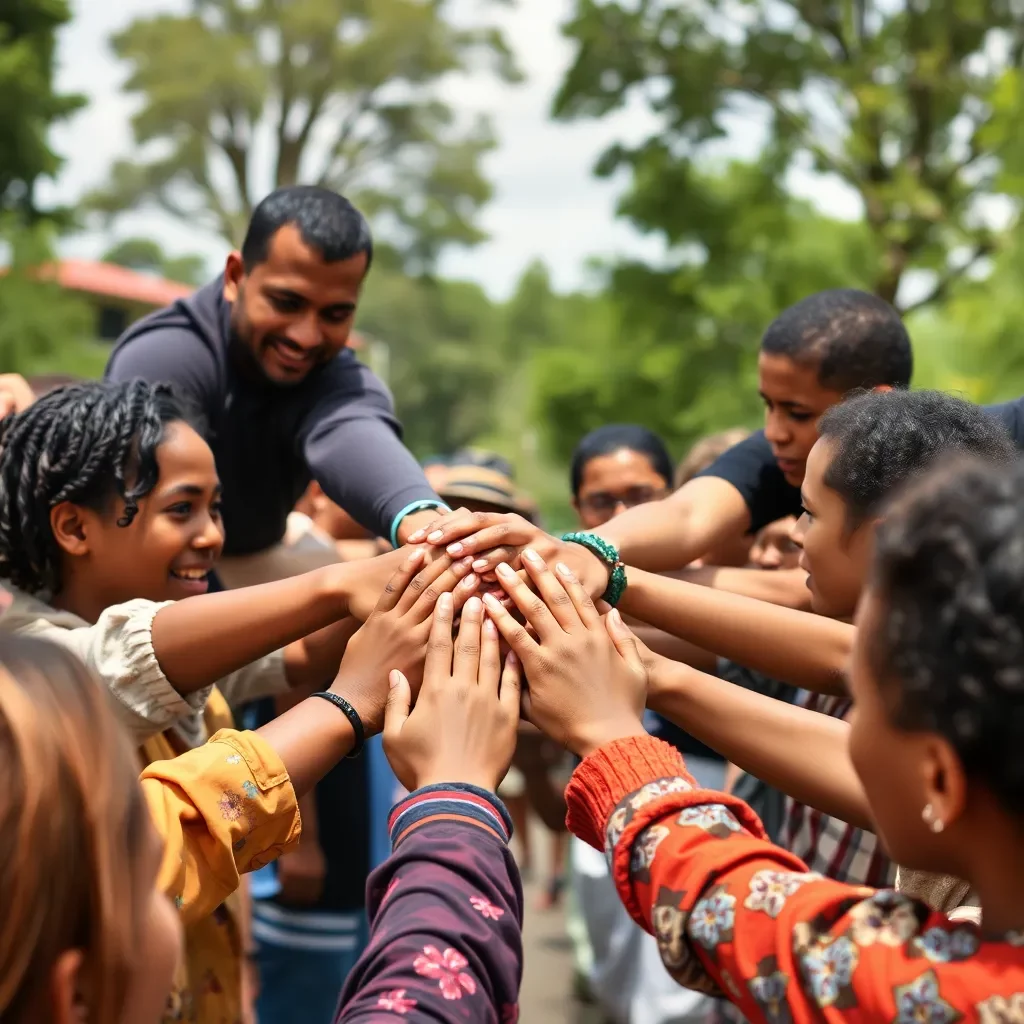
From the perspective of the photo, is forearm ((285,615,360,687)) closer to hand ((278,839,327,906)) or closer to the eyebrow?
the eyebrow

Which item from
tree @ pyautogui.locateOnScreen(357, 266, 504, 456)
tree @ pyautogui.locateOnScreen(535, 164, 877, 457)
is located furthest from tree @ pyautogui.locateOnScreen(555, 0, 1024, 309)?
tree @ pyautogui.locateOnScreen(357, 266, 504, 456)

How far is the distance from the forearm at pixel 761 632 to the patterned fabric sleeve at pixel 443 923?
764 millimetres

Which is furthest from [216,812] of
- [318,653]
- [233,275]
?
[233,275]

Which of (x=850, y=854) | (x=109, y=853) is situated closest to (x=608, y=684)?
(x=109, y=853)

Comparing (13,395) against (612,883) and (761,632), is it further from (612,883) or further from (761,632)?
(612,883)

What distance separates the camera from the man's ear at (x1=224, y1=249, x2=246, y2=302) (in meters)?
3.17

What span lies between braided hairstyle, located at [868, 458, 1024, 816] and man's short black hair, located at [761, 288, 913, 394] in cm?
172

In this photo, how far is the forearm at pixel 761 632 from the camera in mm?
2129

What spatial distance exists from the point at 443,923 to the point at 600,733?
40 centimetres

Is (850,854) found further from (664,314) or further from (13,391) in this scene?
(664,314)

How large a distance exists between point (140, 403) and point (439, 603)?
31.3 inches

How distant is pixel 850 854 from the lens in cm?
257

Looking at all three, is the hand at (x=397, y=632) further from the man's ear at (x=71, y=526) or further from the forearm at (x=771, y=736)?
the man's ear at (x=71, y=526)

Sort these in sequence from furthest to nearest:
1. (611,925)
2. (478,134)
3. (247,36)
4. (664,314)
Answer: (478,134), (247,36), (664,314), (611,925)
